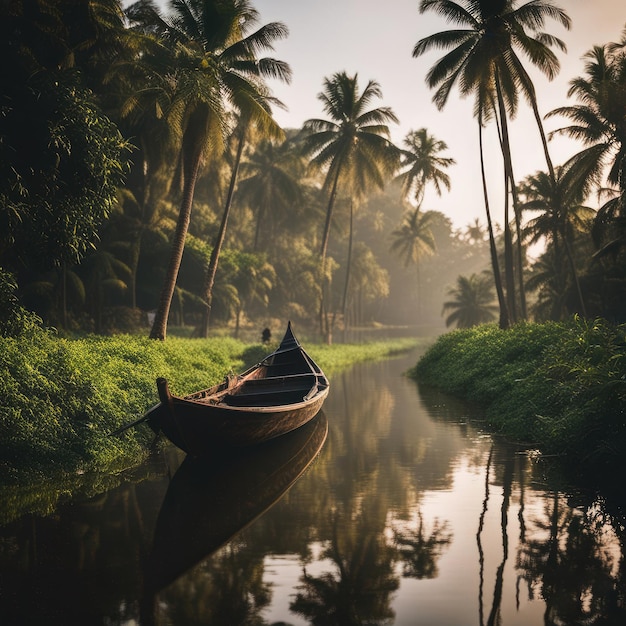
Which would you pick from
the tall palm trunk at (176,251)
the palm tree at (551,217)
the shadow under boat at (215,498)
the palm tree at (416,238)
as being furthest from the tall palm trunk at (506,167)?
the palm tree at (416,238)

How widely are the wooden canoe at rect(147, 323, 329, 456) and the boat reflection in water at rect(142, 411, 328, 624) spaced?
0.41m

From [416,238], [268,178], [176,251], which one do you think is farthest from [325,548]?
[416,238]

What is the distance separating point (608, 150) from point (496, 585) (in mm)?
24180

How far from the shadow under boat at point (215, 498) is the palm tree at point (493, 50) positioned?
1678 centimetres

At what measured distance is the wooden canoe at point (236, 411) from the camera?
9.50 m

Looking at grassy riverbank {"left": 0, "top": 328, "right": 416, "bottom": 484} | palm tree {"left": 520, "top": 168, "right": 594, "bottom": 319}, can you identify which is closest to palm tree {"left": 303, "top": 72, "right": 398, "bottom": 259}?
palm tree {"left": 520, "top": 168, "right": 594, "bottom": 319}

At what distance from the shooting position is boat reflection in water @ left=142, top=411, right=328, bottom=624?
6.43 metres

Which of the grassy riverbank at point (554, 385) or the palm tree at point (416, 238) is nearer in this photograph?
the grassy riverbank at point (554, 385)

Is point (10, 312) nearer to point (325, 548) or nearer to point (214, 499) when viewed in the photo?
point (214, 499)

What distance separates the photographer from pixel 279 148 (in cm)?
4741

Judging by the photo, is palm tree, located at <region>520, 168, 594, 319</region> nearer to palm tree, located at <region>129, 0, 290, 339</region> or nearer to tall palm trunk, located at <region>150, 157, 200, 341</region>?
palm tree, located at <region>129, 0, 290, 339</region>

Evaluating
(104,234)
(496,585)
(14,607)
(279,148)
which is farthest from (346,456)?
(279,148)

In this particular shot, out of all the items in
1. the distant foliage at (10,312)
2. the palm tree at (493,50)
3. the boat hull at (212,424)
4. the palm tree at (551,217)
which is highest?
the palm tree at (493,50)

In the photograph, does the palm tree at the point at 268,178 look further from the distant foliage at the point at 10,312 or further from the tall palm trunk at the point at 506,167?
the distant foliage at the point at 10,312
